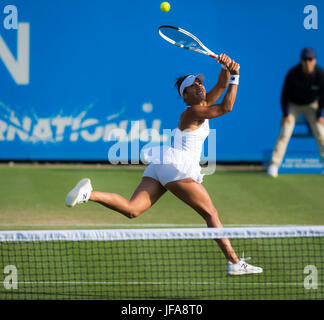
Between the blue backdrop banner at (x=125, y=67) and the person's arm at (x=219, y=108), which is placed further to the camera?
the blue backdrop banner at (x=125, y=67)

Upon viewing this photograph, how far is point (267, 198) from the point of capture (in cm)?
1109

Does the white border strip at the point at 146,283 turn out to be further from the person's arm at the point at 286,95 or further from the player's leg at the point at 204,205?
the person's arm at the point at 286,95

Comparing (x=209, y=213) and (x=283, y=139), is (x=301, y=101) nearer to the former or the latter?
(x=283, y=139)

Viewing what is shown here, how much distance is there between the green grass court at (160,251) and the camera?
613 centimetres

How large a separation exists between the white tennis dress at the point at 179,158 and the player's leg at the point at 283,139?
671 centimetres

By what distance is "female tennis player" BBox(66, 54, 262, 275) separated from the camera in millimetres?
6191

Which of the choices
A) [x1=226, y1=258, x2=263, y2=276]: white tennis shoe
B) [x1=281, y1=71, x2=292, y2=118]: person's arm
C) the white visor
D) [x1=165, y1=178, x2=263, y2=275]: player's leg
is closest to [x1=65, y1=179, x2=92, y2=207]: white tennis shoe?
[x1=165, y1=178, x2=263, y2=275]: player's leg

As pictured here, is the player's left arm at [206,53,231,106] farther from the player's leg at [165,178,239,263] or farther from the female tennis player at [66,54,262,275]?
the player's leg at [165,178,239,263]

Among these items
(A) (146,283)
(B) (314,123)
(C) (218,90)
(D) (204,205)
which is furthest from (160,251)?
(B) (314,123)

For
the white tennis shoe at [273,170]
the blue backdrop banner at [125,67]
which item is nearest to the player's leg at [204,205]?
the white tennis shoe at [273,170]

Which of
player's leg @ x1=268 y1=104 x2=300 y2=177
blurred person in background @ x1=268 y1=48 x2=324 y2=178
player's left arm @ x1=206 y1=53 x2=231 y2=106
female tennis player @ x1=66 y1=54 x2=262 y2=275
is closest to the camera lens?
female tennis player @ x1=66 y1=54 x2=262 y2=275

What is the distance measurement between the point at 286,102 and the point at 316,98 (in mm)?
563

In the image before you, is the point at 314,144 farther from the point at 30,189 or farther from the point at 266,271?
the point at 266,271

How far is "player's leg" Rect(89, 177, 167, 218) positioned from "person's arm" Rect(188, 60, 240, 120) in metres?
0.74
